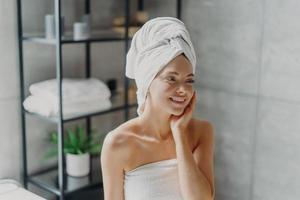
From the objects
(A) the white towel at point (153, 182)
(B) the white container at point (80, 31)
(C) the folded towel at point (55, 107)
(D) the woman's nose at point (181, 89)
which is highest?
(B) the white container at point (80, 31)

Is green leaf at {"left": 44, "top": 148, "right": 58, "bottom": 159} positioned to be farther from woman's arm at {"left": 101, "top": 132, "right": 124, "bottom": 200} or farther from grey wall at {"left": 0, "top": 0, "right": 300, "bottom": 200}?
woman's arm at {"left": 101, "top": 132, "right": 124, "bottom": 200}

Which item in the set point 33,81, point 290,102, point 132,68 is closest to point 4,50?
point 33,81

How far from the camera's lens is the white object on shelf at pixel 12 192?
5.37ft

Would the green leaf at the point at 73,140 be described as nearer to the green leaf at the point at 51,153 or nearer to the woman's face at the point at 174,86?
the green leaf at the point at 51,153

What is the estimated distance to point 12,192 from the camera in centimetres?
169

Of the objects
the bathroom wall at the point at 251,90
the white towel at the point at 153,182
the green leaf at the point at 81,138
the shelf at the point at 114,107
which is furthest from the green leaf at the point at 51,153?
the white towel at the point at 153,182

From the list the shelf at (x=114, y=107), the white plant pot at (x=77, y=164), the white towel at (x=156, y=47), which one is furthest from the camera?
the white plant pot at (x=77, y=164)

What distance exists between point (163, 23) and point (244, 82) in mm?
939

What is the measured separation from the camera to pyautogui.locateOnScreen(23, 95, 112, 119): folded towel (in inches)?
68.7

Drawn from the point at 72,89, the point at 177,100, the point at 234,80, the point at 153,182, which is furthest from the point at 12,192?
the point at 234,80

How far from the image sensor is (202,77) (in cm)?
212

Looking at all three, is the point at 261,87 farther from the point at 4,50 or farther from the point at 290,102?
the point at 4,50

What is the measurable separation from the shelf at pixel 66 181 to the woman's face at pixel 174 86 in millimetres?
868

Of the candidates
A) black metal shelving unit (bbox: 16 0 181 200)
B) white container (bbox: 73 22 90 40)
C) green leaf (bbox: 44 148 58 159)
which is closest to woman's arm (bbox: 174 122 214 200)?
black metal shelving unit (bbox: 16 0 181 200)
